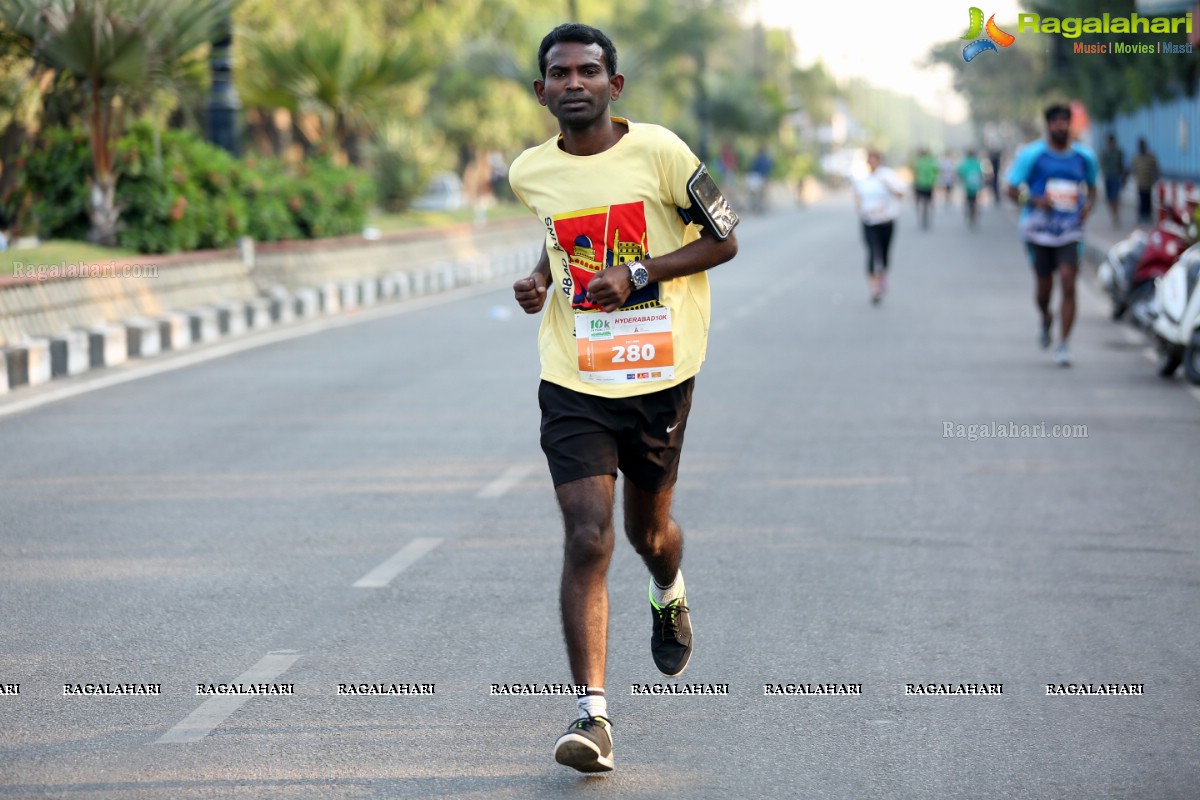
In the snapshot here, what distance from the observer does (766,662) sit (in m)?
5.91

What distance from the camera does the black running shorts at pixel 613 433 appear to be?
494cm

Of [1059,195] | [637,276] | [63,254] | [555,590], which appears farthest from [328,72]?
[637,276]

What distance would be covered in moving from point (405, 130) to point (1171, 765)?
28660 mm

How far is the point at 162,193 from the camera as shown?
19547mm

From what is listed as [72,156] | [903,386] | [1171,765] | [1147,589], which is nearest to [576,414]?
[1171,765]

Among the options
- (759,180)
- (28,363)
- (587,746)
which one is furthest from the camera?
(759,180)

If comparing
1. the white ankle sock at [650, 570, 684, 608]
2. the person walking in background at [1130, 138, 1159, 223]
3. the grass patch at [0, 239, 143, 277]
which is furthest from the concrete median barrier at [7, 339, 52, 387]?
the person walking in background at [1130, 138, 1159, 223]

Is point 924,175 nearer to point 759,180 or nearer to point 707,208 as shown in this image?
point 759,180

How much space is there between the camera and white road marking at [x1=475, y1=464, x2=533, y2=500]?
29.9 ft

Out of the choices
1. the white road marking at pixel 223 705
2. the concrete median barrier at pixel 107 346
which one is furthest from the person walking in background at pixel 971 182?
the white road marking at pixel 223 705

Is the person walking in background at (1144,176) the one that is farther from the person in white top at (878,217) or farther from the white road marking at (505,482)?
the white road marking at (505,482)

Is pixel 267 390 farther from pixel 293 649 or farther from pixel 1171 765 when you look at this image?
pixel 1171 765

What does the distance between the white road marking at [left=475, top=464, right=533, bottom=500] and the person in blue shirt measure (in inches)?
229

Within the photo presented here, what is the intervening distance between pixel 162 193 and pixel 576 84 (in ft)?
50.7
